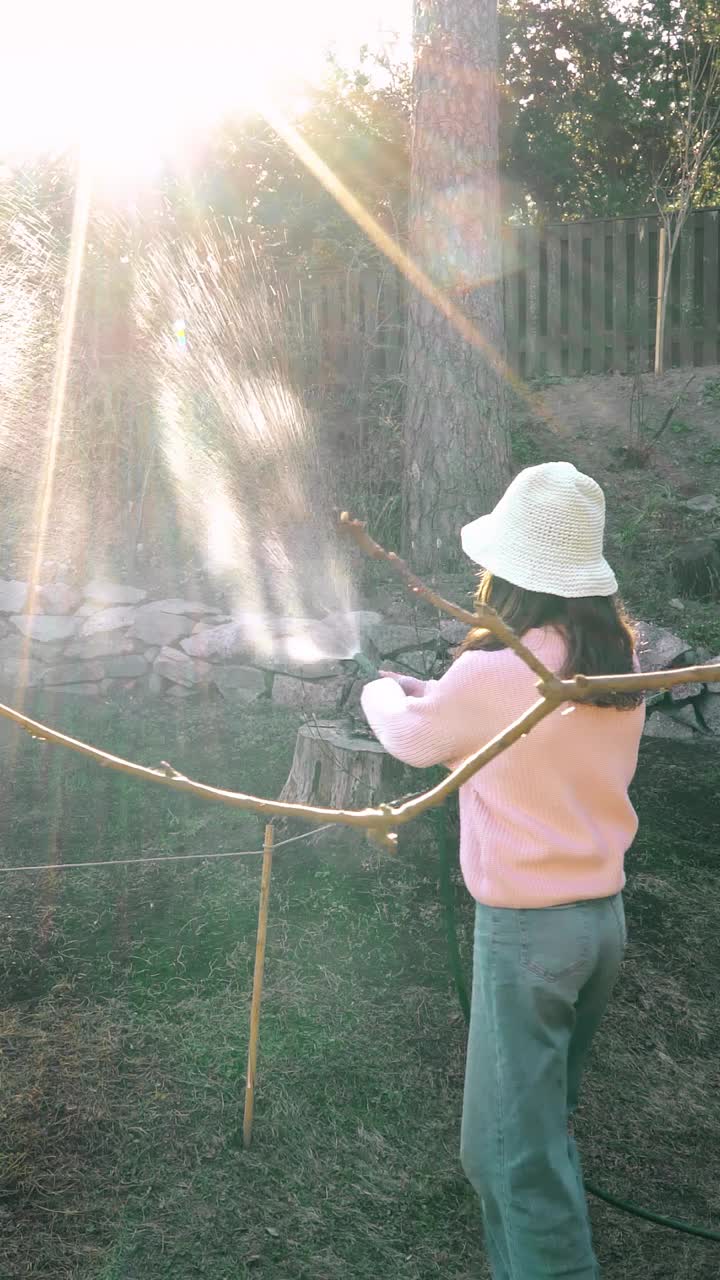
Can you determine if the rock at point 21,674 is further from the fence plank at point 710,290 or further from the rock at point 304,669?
the fence plank at point 710,290

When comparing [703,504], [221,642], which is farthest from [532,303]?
[221,642]

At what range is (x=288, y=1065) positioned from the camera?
328 cm

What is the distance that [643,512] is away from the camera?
766cm

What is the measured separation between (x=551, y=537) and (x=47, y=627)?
558 centimetres

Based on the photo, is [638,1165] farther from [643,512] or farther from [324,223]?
[324,223]

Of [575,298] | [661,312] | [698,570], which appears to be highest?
[575,298]

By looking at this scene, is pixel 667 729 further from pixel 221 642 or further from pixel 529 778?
pixel 529 778

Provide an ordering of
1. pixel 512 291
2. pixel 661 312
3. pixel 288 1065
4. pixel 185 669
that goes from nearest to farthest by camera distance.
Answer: pixel 288 1065
pixel 185 669
pixel 661 312
pixel 512 291

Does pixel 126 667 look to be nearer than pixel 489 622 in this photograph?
No

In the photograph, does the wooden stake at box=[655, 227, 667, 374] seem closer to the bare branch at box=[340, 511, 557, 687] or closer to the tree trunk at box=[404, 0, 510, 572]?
the tree trunk at box=[404, 0, 510, 572]

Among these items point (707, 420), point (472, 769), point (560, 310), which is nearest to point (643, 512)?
point (707, 420)

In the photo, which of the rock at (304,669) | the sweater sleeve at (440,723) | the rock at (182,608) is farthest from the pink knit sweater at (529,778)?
the rock at (182,608)

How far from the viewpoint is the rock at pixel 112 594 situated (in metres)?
7.37

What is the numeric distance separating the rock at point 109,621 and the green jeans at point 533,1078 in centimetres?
535
